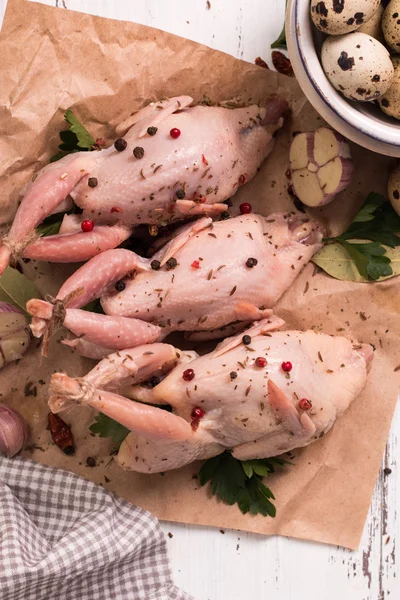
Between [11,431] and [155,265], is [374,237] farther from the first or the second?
[11,431]

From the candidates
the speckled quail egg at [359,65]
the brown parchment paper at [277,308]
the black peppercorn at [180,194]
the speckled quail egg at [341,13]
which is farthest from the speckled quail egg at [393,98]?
the black peppercorn at [180,194]

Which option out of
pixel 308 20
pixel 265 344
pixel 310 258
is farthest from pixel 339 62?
pixel 265 344

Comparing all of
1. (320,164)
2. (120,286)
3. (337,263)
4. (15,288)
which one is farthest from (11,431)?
(320,164)

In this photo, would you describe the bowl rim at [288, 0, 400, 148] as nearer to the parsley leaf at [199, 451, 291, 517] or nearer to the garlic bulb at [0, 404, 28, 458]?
the parsley leaf at [199, 451, 291, 517]

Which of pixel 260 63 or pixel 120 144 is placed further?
pixel 260 63

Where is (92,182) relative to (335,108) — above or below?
below

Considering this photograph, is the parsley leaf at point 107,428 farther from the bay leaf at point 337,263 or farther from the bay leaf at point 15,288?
the bay leaf at point 337,263

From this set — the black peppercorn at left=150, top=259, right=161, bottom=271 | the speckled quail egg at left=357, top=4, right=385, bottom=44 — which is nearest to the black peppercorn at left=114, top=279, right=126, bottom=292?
the black peppercorn at left=150, top=259, right=161, bottom=271
